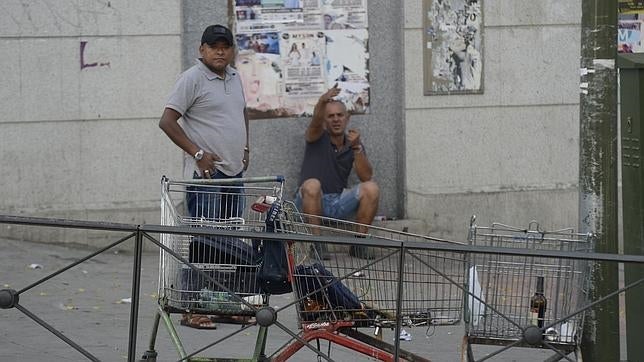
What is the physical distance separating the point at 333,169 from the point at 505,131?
1603mm

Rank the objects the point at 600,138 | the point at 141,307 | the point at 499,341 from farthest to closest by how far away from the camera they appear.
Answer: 1. the point at 141,307
2. the point at 600,138
3. the point at 499,341

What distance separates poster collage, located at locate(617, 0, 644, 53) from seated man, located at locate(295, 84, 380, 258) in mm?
2624

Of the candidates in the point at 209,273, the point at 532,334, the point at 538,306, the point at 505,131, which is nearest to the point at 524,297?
the point at 538,306

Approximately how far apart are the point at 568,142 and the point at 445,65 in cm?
131

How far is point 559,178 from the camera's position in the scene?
10469 mm

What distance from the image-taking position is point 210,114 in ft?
23.7

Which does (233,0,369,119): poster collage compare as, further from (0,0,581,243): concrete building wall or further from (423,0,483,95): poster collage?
(423,0,483,95): poster collage

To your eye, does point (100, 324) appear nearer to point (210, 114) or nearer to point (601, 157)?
point (210, 114)

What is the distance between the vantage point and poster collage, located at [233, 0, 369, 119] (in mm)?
10141

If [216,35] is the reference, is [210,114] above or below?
below

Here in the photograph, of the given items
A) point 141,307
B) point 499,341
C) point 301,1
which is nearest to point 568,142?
point 301,1

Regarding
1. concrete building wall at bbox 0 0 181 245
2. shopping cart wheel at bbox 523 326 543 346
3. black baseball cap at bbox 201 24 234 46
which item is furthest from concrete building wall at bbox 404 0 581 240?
shopping cart wheel at bbox 523 326 543 346

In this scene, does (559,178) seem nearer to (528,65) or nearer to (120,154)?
(528,65)

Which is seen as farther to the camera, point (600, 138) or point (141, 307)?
point (141, 307)
